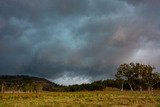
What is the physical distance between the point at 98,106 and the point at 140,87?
15119cm

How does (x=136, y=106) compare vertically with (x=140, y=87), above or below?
below

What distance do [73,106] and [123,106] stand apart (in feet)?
24.8

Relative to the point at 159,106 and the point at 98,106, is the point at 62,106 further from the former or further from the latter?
the point at 159,106

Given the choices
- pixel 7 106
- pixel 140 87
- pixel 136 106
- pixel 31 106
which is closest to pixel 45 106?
pixel 31 106

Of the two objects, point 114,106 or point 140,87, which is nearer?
point 114,106

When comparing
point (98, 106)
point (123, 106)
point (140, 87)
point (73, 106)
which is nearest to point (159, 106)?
point (123, 106)

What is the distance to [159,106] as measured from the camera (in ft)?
168

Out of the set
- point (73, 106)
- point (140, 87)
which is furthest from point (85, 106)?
point (140, 87)

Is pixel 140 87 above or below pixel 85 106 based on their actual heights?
above

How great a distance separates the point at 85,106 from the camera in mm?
51750

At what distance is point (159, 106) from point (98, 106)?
8.84 meters

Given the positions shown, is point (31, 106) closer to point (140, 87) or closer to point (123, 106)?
point (123, 106)

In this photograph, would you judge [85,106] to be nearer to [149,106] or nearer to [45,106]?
[45,106]

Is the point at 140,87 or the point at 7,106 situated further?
the point at 140,87
